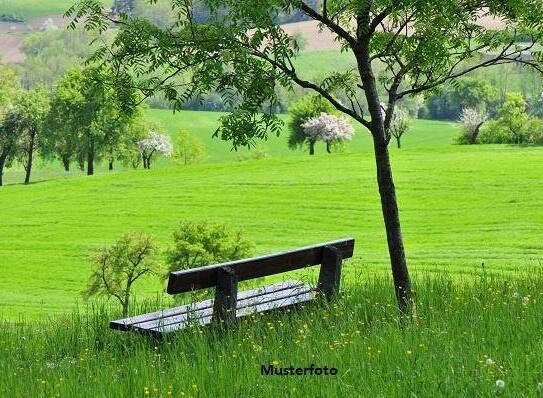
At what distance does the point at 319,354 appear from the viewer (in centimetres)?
740

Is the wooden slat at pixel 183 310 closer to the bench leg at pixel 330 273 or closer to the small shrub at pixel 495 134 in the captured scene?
the bench leg at pixel 330 273

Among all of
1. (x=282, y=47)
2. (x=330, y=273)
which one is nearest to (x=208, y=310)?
(x=330, y=273)

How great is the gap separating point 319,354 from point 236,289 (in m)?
1.96

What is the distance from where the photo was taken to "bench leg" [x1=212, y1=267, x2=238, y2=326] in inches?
354

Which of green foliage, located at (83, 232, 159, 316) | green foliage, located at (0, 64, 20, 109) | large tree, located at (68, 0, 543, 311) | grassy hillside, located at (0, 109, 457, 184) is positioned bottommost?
green foliage, located at (83, 232, 159, 316)

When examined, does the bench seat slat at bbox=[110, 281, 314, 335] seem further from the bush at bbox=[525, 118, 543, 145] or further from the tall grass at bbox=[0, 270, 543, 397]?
the bush at bbox=[525, 118, 543, 145]

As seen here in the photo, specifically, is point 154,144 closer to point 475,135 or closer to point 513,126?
point 475,135

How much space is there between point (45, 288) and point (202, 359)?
46531mm

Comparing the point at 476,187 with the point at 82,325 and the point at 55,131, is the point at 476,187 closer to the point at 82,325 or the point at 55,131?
the point at 55,131

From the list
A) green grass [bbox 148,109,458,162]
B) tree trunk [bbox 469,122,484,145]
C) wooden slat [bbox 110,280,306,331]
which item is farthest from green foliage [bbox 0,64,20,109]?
wooden slat [bbox 110,280,306,331]

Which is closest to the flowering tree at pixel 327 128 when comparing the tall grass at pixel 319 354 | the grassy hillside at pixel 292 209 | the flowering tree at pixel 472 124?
the flowering tree at pixel 472 124

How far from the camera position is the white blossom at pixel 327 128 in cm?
11494

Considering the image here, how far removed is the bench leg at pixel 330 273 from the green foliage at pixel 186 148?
417ft

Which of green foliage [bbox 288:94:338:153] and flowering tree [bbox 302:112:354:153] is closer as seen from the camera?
flowering tree [bbox 302:112:354:153]
